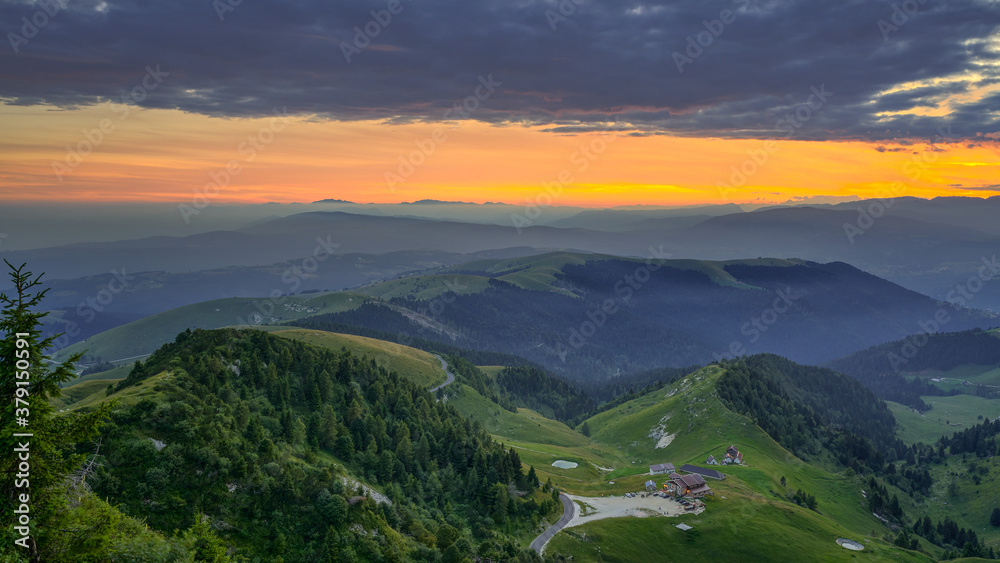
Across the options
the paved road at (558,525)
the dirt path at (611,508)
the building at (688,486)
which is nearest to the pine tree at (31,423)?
the paved road at (558,525)

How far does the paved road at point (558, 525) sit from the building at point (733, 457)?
72.2m

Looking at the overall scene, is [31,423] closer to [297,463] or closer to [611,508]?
[297,463]

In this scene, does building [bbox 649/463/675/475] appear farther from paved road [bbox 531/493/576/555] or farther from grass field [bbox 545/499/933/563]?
paved road [bbox 531/493/576/555]

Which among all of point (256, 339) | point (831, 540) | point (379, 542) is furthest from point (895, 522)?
point (256, 339)

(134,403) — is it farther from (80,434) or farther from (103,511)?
(80,434)

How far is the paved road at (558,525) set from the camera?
108 metres

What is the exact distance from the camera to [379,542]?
248 feet

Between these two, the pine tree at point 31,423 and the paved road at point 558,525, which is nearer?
the pine tree at point 31,423

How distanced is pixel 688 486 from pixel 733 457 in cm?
5641

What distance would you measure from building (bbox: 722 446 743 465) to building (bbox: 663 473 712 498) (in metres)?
45.8

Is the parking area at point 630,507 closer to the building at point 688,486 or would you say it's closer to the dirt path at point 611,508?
the dirt path at point 611,508

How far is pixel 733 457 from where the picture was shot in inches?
7303

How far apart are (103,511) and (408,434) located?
89.2m

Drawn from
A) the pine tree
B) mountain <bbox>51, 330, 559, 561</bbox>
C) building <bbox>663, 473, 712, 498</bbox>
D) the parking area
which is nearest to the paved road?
the parking area
